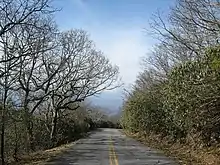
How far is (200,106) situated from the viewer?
18203mm

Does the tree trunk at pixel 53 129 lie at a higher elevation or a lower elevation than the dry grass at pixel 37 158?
higher

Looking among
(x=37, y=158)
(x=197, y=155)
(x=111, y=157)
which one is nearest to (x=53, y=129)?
(x=37, y=158)

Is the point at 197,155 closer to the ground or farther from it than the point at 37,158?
closer to the ground

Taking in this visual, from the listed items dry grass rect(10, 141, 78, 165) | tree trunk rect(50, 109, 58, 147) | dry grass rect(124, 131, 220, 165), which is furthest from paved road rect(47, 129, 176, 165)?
tree trunk rect(50, 109, 58, 147)

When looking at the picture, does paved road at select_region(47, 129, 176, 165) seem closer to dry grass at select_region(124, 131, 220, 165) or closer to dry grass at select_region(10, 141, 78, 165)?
dry grass at select_region(10, 141, 78, 165)

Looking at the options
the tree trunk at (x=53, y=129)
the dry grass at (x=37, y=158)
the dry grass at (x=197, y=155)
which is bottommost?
the dry grass at (x=197, y=155)

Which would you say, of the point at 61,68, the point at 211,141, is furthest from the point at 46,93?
the point at 211,141

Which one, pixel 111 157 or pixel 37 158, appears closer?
pixel 111 157

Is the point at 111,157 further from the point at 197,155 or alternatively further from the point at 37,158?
the point at 37,158

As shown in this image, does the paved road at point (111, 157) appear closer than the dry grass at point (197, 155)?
No

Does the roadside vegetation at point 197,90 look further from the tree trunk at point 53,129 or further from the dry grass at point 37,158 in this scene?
the tree trunk at point 53,129

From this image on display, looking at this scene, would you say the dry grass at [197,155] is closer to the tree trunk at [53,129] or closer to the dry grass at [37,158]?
the dry grass at [37,158]

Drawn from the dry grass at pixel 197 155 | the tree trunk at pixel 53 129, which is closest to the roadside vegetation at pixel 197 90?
the dry grass at pixel 197 155

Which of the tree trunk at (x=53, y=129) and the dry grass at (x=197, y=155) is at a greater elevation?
the tree trunk at (x=53, y=129)
